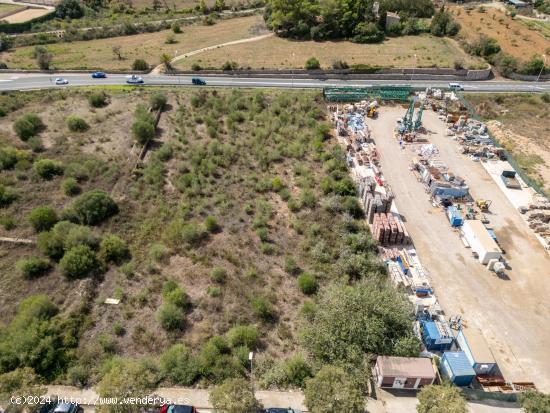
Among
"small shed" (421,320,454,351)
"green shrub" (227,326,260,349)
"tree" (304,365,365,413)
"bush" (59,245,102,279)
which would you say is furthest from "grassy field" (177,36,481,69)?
"tree" (304,365,365,413)

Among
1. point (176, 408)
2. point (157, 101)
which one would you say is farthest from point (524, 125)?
point (176, 408)

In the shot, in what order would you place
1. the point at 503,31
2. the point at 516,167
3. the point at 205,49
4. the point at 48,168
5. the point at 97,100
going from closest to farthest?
the point at 48,168
the point at 516,167
the point at 97,100
the point at 205,49
the point at 503,31

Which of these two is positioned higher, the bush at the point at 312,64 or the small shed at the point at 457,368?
the bush at the point at 312,64

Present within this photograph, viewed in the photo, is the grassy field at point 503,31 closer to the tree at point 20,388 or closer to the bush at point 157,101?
the bush at point 157,101

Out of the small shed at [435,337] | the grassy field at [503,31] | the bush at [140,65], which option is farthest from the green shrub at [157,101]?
the grassy field at [503,31]

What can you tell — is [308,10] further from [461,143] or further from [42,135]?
[42,135]

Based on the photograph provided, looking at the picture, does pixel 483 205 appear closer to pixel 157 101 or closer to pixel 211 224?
pixel 211 224

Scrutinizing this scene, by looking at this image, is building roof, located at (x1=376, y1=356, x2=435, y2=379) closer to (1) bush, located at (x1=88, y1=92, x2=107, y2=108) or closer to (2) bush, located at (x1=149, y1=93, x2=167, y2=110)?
(2) bush, located at (x1=149, y1=93, x2=167, y2=110)
